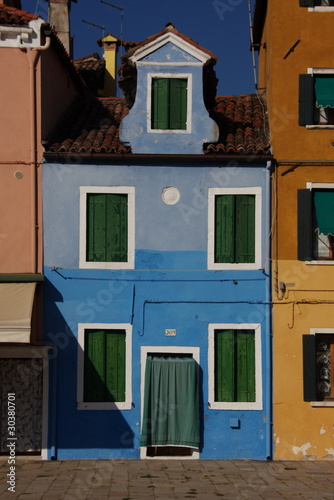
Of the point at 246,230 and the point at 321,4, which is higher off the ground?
the point at 321,4

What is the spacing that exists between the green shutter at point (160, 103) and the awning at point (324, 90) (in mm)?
3385

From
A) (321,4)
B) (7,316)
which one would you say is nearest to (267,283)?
(7,316)

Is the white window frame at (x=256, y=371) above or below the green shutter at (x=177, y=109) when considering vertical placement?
below

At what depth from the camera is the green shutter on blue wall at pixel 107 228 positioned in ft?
53.0

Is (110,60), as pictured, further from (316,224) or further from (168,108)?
(316,224)

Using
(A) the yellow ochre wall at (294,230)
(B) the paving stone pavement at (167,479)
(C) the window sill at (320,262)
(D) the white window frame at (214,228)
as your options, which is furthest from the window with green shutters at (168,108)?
(B) the paving stone pavement at (167,479)

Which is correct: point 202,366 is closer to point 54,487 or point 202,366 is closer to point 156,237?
point 156,237

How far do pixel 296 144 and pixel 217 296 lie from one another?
12.6 feet

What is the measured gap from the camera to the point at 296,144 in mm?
16328

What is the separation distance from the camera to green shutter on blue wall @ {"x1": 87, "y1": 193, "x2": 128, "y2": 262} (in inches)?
635

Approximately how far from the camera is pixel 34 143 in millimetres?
16141

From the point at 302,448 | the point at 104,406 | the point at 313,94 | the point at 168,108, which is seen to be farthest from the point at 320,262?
the point at 104,406

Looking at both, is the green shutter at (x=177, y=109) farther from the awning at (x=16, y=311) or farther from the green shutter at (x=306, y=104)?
the awning at (x=16, y=311)

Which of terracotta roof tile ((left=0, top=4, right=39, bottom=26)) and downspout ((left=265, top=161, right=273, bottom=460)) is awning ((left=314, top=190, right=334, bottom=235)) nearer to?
downspout ((left=265, top=161, right=273, bottom=460))
